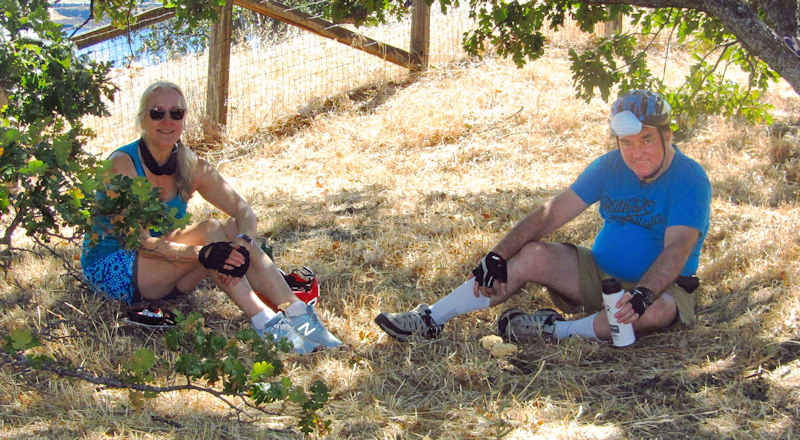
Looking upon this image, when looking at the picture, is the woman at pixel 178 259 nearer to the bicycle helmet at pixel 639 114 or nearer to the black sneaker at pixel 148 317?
the black sneaker at pixel 148 317

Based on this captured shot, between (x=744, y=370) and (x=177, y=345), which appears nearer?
(x=177, y=345)

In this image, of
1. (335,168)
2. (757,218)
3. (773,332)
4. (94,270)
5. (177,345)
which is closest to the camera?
(177,345)

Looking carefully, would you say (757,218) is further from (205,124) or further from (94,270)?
(205,124)

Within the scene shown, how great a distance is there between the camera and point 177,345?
7.80ft

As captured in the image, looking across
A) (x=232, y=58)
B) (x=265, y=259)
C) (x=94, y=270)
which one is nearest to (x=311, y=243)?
(x=265, y=259)

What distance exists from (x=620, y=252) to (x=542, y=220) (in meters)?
0.41

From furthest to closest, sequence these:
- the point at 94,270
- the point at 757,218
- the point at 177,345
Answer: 1. the point at 757,218
2. the point at 94,270
3. the point at 177,345

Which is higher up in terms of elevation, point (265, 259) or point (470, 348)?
point (265, 259)

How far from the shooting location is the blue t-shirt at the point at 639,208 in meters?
3.36

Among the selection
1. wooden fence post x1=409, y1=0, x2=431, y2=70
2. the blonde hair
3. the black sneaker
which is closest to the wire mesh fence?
wooden fence post x1=409, y1=0, x2=431, y2=70

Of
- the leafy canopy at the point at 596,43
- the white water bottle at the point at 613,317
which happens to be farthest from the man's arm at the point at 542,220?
the leafy canopy at the point at 596,43

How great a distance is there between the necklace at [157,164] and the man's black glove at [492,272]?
170 centimetres

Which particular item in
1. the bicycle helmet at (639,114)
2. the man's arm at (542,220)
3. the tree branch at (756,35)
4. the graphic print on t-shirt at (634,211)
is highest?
the tree branch at (756,35)

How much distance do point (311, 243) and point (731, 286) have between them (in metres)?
2.66
